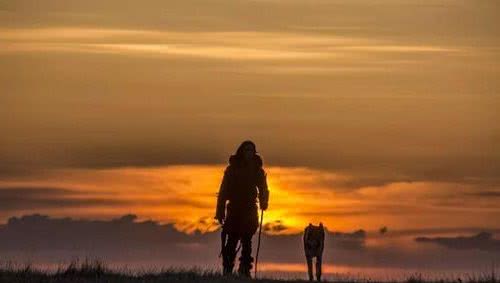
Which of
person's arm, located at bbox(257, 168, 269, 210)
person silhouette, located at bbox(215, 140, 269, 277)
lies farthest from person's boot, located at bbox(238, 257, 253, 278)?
person's arm, located at bbox(257, 168, 269, 210)

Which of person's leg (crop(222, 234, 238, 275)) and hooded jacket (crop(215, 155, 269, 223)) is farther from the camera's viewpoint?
person's leg (crop(222, 234, 238, 275))

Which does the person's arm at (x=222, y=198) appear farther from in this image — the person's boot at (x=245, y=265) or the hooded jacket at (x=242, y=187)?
the person's boot at (x=245, y=265)

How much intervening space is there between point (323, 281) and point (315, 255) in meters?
6.78

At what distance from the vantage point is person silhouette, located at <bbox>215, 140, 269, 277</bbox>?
29.7 meters

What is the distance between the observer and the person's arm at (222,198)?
2995 cm

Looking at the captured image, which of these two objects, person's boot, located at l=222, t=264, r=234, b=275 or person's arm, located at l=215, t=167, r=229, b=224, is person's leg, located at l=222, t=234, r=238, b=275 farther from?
person's arm, located at l=215, t=167, r=229, b=224

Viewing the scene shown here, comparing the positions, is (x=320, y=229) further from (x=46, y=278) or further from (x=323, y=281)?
(x=46, y=278)

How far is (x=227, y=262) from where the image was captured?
30.5 metres

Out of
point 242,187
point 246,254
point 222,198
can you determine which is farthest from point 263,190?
point 246,254

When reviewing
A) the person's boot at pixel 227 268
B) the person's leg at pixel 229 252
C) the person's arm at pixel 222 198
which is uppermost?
the person's arm at pixel 222 198

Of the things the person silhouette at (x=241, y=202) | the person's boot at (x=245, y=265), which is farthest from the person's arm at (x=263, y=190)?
the person's boot at (x=245, y=265)

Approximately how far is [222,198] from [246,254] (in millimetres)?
1126

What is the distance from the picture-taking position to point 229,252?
100 ft

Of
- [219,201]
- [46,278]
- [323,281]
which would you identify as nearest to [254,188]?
[219,201]
